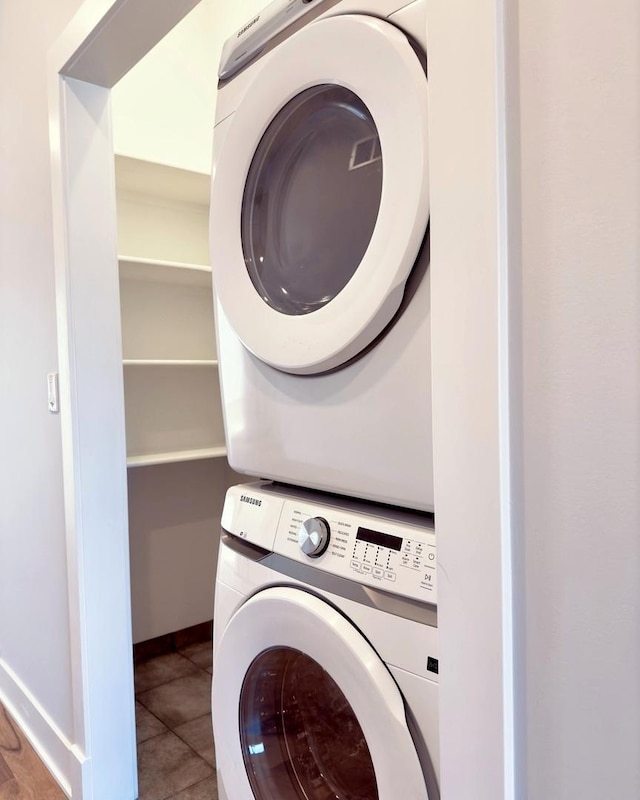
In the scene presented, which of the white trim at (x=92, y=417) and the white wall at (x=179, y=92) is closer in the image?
the white trim at (x=92, y=417)

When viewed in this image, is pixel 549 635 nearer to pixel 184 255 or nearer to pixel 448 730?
pixel 448 730

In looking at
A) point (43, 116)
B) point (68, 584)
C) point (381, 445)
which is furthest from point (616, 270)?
point (43, 116)

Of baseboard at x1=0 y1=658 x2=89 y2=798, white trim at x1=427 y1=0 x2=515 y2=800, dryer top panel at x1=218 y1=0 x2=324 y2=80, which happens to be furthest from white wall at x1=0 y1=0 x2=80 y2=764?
white trim at x1=427 y1=0 x2=515 y2=800

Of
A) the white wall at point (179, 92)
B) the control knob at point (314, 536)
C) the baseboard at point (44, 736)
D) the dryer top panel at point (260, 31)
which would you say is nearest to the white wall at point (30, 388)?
the baseboard at point (44, 736)

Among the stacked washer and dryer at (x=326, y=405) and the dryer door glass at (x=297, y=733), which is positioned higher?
the stacked washer and dryer at (x=326, y=405)

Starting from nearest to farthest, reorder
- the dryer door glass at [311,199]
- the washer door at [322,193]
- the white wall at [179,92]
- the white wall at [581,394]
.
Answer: the white wall at [581,394]
the washer door at [322,193]
the dryer door glass at [311,199]
the white wall at [179,92]

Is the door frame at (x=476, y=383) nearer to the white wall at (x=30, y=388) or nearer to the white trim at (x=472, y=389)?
the white trim at (x=472, y=389)

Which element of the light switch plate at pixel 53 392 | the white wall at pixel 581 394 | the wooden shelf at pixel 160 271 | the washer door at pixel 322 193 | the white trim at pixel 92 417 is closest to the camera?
the white wall at pixel 581 394

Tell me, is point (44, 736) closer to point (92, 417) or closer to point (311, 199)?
point (92, 417)

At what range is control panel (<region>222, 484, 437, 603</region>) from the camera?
2.44ft

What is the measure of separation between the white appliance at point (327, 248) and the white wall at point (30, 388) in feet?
2.62

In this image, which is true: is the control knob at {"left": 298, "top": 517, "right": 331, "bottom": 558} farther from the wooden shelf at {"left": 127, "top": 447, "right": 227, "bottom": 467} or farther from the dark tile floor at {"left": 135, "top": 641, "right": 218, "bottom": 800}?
the wooden shelf at {"left": 127, "top": 447, "right": 227, "bottom": 467}

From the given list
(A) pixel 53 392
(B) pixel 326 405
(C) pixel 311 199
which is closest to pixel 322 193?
(C) pixel 311 199

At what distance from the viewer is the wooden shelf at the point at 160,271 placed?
6.65 feet
